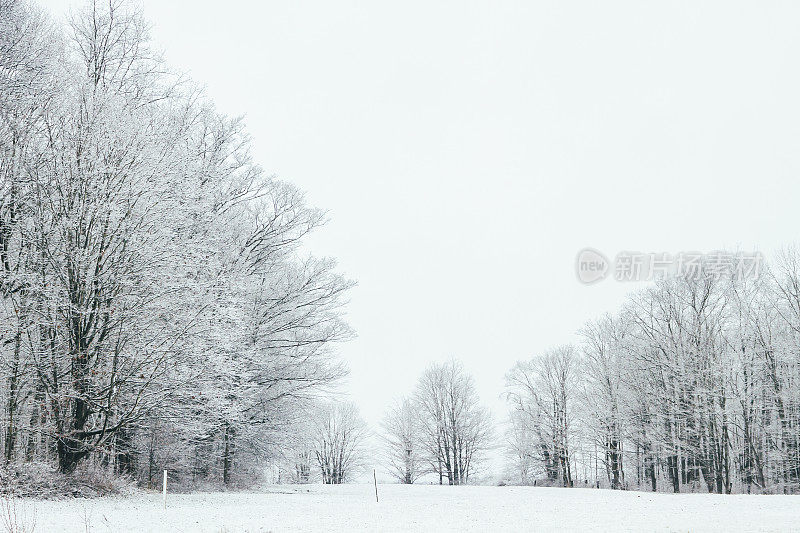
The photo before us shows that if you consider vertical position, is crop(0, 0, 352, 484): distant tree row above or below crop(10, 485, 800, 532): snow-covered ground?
above

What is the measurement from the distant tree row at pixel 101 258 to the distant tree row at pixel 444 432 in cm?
3287

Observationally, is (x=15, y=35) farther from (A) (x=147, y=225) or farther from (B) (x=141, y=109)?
(A) (x=147, y=225)

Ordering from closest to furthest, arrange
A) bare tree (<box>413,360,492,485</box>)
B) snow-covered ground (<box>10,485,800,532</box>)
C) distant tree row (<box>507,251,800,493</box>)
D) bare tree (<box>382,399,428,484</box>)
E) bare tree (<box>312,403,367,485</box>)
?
snow-covered ground (<box>10,485,800,532</box>) → distant tree row (<box>507,251,800,493</box>) → bare tree (<box>413,360,492,485</box>) → bare tree (<box>382,399,428,484</box>) → bare tree (<box>312,403,367,485</box>)

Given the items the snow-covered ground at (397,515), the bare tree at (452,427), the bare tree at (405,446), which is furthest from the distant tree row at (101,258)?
the bare tree at (405,446)

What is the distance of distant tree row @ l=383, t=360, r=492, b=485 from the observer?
175 ft

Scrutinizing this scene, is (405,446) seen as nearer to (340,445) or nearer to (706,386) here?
(340,445)

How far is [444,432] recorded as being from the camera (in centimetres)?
5350

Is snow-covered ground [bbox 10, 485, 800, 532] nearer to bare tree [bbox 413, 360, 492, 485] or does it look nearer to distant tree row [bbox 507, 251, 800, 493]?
distant tree row [bbox 507, 251, 800, 493]

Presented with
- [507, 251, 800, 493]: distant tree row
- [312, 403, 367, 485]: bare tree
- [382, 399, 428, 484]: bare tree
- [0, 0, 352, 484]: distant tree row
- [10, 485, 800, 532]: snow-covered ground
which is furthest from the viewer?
[312, 403, 367, 485]: bare tree

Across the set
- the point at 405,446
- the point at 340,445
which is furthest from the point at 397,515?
the point at 340,445

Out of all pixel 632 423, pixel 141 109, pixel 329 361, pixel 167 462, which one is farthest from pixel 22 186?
pixel 632 423

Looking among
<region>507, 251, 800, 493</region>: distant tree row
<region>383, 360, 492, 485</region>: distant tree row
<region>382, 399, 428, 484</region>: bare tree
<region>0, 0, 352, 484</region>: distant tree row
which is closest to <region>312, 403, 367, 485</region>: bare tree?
<region>382, 399, 428, 484</region>: bare tree

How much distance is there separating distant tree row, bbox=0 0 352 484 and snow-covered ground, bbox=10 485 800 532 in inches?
122

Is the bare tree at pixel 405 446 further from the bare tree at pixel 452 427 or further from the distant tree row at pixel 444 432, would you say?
the bare tree at pixel 452 427
